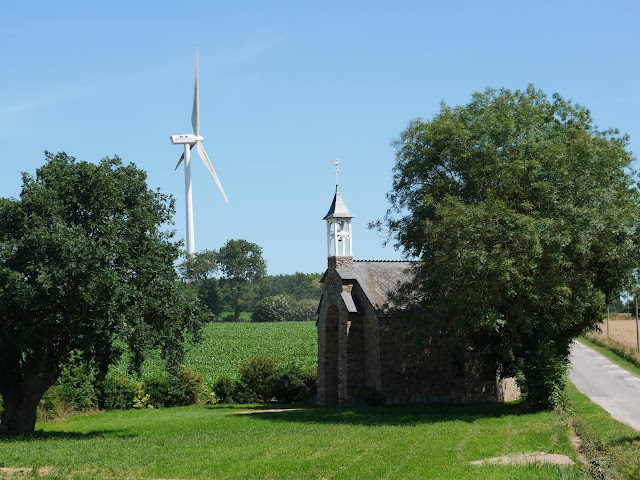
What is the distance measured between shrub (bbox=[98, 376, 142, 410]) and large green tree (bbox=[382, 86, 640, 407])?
1880 cm

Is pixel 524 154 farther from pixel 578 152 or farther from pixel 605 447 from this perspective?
pixel 605 447

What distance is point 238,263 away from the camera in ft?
452

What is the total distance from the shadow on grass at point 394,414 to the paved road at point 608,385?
12.6ft

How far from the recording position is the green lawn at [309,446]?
15.9 m

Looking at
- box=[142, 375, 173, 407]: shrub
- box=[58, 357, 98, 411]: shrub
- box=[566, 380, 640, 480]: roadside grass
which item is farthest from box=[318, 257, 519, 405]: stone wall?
box=[58, 357, 98, 411]: shrub

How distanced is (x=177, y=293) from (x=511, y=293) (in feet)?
39.8

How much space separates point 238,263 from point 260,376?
96.6m

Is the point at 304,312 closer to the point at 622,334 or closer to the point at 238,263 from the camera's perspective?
the point at 238,263

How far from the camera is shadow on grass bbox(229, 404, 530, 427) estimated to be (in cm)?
2711

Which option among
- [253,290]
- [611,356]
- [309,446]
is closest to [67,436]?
[309,446]

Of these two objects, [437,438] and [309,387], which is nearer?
[437,438]

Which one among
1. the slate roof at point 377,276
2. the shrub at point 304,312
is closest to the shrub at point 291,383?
the slate roof at point 377,276

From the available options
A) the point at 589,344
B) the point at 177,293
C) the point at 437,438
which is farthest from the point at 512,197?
the point at 589,344

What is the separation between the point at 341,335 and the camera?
37219mm
